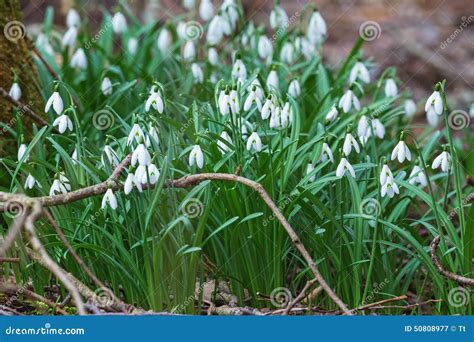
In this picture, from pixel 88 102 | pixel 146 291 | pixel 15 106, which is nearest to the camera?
pixel 146 291

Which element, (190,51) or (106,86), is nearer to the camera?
(106,86)

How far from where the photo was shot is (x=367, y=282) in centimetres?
321

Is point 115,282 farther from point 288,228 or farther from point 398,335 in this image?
point 398,335

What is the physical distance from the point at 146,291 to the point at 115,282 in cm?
20

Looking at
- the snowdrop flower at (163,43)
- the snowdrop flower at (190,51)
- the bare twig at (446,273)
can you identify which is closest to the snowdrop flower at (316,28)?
the snowdrop flower at (190,51)

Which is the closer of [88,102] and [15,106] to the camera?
[15,106]

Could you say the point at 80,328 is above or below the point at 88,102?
below

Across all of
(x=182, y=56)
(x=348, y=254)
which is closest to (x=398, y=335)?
(x=348, y=254)
